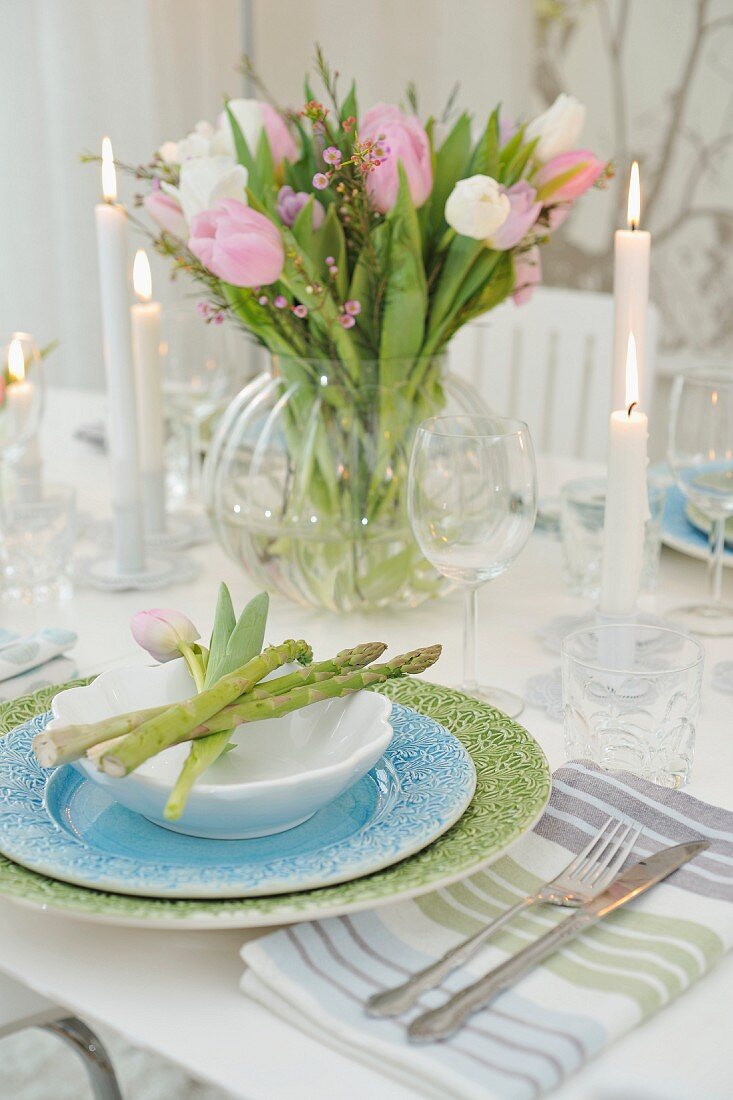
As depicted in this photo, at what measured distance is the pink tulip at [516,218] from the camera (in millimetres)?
1002

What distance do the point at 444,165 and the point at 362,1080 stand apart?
77 cm

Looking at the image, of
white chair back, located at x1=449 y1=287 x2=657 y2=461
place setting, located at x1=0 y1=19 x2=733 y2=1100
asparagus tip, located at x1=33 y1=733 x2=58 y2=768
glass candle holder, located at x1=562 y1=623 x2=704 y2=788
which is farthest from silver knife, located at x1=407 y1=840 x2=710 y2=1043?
white chair back, located at x1=449 y1=287 x2=657 y2=461

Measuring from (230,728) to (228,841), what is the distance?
0.06 meters

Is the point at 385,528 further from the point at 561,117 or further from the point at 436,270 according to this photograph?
the point at 561,117

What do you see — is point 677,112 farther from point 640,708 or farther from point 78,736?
point 78,736

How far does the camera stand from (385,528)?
3.58 ft

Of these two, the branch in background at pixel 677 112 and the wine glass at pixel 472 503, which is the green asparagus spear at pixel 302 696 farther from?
the branch in background at pixel 677 112

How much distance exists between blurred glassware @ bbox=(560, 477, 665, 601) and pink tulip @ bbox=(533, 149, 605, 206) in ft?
0.90

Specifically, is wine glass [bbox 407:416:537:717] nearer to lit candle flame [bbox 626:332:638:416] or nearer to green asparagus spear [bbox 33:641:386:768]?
lit candle flame [bbox 626:332:638:416]

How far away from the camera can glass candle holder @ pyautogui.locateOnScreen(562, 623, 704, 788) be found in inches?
30.4

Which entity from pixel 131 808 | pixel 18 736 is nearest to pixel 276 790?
pixel 131 808

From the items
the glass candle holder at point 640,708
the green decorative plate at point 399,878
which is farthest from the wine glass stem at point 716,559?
the green decorative plate at point 399,878

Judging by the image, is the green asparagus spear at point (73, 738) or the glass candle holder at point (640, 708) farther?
the glass candle holder at point (640, 708)

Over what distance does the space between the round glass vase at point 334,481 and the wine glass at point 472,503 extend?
0.15 metres
